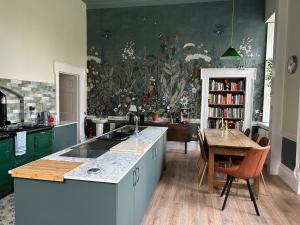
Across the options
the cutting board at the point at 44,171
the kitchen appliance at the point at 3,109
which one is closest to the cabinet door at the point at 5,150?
the kitchen appliance at the point at 3,109

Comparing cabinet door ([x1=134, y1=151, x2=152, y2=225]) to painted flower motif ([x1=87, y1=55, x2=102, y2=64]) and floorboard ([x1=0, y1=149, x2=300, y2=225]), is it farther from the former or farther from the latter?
painted flower motif ([x1=87, y1=55, x2=102, y2=64])

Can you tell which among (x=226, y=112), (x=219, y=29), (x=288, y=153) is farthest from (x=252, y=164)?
(x=219, y=29)

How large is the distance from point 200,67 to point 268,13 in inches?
79.3

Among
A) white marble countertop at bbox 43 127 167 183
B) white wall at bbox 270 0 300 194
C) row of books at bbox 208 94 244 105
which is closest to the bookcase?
row of books at bbox 208 94 244 105

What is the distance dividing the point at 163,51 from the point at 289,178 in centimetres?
428

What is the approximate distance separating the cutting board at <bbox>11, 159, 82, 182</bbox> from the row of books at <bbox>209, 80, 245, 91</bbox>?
511cm

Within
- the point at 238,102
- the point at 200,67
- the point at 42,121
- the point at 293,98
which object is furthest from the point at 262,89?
the point at 42,121

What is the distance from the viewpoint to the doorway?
672 cm

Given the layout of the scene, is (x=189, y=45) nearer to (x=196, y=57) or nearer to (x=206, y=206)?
(x=196, y=57)

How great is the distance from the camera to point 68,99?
6797 millimetres

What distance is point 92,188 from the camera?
187cm

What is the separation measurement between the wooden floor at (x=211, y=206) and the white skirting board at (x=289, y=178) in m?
0.08

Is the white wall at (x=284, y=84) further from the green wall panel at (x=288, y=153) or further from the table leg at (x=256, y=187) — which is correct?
the table leg at (x=256, y=187)

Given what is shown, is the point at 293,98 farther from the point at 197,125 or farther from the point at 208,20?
the point at 208,20
